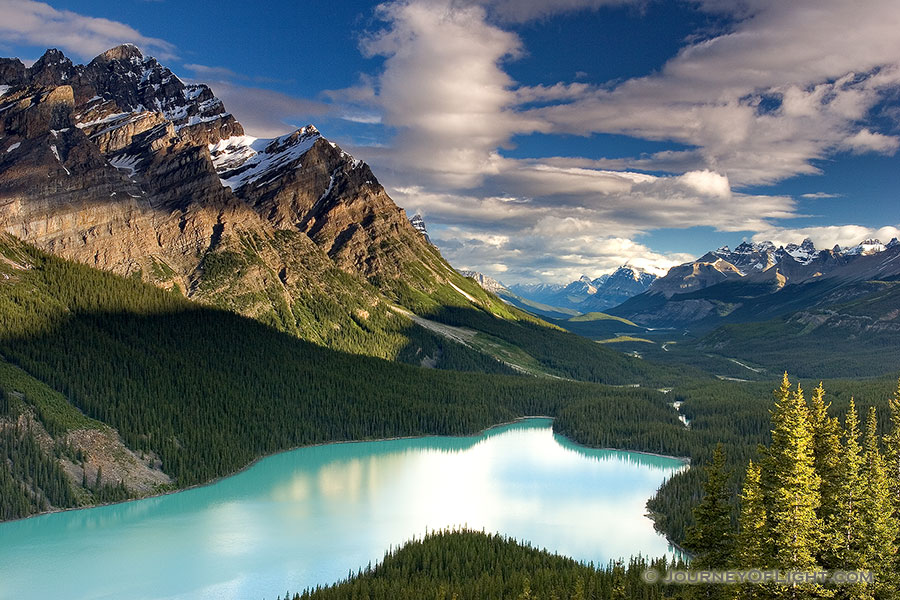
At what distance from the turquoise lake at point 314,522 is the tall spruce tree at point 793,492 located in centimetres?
4995

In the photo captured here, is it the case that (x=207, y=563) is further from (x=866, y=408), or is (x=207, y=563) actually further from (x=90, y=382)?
(x=866, y=408)

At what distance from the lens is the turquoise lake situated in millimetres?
76438

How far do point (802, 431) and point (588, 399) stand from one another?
163303mm

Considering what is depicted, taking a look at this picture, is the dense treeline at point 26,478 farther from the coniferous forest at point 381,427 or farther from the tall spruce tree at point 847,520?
the tall spruce tree at point 847,520

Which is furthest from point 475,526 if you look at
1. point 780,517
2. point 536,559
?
point 780,517

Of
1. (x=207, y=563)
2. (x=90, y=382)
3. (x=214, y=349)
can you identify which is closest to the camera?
(x=207, y=563)

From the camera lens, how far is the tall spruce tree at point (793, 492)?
3712 cm

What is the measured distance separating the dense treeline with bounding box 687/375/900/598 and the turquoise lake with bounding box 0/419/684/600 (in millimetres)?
48944

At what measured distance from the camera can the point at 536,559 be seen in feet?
244

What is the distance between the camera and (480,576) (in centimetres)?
6938

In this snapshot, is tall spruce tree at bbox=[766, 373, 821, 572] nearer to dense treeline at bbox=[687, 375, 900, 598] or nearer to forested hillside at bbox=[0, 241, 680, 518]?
dense treeline at bbox=[687, 375, 900, 598]

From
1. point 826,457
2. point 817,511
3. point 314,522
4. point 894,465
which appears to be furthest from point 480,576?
point 894,465

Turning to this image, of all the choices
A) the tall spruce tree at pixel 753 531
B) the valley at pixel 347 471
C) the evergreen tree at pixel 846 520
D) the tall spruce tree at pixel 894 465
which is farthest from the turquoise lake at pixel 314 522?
the evergreen tree at pixel 846 520

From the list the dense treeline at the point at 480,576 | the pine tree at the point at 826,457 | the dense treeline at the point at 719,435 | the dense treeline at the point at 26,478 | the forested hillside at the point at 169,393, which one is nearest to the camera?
the pine tree at the point at 826,457
